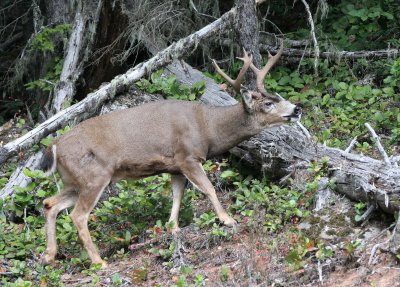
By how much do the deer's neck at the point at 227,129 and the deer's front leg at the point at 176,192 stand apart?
0.48 m

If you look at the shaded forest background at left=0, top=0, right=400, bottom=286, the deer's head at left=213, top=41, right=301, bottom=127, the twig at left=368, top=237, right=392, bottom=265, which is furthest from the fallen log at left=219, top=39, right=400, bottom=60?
the twig at left=368, top=237, right=392, bottom=265

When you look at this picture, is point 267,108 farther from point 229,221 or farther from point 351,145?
point 229,221

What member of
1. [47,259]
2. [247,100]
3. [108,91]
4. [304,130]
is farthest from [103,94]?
[47,259]

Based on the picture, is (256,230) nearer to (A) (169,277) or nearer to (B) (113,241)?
(A) (169,277)

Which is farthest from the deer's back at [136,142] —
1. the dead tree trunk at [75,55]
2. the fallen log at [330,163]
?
the dead tree trunk at [75,55]

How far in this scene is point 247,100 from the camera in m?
9.71

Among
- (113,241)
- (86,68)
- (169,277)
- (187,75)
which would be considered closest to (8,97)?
(86,68)

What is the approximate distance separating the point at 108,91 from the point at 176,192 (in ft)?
7.22

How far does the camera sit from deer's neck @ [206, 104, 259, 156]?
9656 millimetres

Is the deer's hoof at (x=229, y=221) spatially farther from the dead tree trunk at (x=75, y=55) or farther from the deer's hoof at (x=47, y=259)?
the dead tree trunk at (x=75, y=55)

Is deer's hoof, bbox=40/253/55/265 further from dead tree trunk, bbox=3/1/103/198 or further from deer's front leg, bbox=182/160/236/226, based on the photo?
dead tree trunk, bbox=3/1/103/198

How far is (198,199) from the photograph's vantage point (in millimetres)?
10406

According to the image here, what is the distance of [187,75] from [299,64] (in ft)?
6.80

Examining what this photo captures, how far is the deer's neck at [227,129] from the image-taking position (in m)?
9.66
